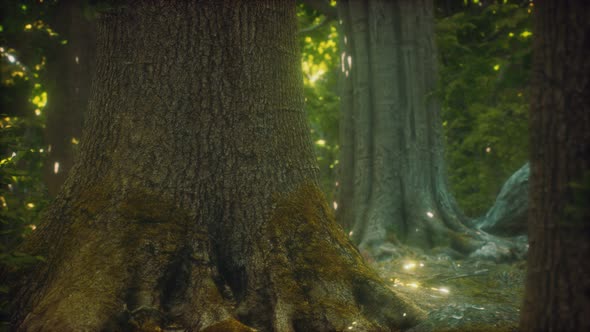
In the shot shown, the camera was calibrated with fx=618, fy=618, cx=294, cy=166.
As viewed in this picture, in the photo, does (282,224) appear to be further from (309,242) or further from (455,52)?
(455,52)

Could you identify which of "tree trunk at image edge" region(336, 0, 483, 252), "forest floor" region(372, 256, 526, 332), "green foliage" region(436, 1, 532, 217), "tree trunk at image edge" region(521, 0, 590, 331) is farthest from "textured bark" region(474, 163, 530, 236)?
"tree trunk at image edge" region(521, 0, 590, 331)

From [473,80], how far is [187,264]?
7.15 m

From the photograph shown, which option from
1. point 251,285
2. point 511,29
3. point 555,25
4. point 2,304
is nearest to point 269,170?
point 251,285

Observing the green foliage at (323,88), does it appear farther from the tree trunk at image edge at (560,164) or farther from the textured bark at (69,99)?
the tree trunk at image edge at (560,164)

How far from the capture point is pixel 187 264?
14.4ft

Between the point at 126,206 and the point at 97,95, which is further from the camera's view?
the point at 97,95

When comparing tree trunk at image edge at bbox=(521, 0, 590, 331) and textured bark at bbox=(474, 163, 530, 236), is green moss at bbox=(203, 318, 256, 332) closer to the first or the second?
tree trunk at image edge at bbox=(521, 0, 590, 331)

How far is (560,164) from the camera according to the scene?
2.88m

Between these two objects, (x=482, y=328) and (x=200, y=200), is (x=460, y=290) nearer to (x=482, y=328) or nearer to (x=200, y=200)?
(x=482, y=328)

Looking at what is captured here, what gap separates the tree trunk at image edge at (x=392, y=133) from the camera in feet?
29.1

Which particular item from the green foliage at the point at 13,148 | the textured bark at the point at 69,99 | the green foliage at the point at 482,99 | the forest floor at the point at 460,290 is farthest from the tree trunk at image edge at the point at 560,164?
the textured bark at the point at 69,99

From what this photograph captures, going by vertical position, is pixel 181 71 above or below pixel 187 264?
above

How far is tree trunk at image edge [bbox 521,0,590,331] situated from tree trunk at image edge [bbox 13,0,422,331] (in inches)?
65.7

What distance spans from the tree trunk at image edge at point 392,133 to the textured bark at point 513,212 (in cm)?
112
